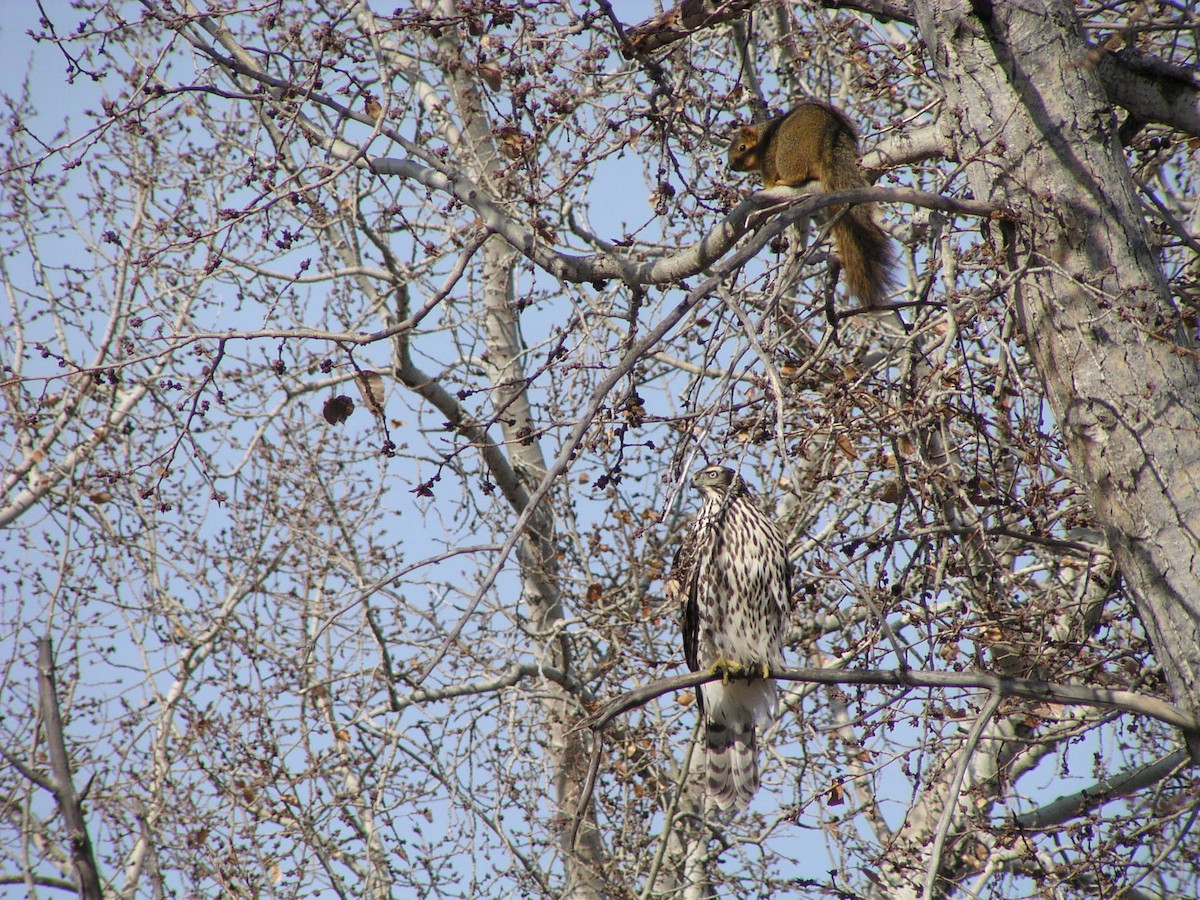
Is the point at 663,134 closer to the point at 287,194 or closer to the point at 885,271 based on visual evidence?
the point at 885,271

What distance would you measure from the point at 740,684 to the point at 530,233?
7.84 ft

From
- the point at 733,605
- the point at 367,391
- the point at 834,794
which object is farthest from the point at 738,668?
the point at 367,391

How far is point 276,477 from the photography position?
6.89m

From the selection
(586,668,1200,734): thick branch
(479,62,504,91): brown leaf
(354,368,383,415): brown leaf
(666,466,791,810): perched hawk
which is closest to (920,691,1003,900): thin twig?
(586,668,1200,734): thick branch

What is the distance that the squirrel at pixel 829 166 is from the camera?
399 cm

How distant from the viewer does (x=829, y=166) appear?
15.4 ft

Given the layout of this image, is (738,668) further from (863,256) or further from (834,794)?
(863,256)

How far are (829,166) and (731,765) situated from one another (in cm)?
258

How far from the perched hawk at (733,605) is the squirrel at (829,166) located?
1.09 m

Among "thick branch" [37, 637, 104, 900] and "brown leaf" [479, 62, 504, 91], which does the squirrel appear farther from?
"thick branch" [37, 637, 104, 900]

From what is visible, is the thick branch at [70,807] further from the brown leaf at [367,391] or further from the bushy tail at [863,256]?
the bushy tail at [863,256]

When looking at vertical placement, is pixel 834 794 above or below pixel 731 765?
below

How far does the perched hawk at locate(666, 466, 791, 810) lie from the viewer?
475 centimetres

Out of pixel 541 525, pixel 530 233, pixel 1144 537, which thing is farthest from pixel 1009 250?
pixel 541 525
